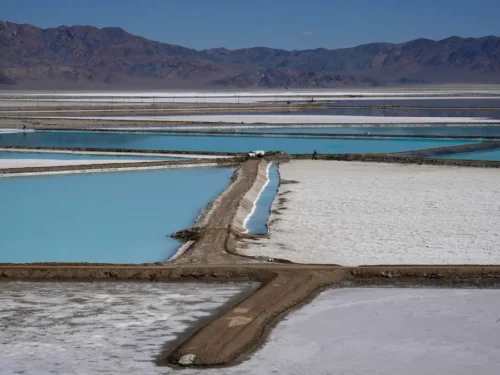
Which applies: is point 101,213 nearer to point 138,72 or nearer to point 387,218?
point 387,218

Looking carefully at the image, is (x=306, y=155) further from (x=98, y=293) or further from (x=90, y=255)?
(x=98, y=293)

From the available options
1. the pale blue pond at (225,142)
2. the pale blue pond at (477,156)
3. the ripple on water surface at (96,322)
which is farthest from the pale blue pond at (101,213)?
the pale blue pond at (477,156)

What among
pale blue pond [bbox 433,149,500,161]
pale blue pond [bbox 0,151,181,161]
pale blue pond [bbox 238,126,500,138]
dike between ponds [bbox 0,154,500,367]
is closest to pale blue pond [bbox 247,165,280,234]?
dike between ponds [bbox 0,154,500,367]

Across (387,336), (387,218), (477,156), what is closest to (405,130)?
(477,156)

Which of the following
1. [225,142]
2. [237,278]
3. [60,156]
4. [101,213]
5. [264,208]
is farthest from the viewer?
[225,142]

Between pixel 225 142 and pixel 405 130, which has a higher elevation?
pixel 405 130

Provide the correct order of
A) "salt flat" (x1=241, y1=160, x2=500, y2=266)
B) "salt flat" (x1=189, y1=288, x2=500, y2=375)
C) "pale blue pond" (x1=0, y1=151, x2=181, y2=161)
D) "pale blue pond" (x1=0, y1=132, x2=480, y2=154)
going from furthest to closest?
"pale blue pond" (x1=0, y1=132, x2=480, y2=154), "pale blue pond" (x1=0, y1=151, x2=181, y2=161), "salt flat" (x1=241, y1=160, x2=500, y2=266), "salt flat" (x1=189, y1=288, x2=500, y2=375)

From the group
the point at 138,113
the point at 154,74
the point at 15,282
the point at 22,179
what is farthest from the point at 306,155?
the point at 154,74

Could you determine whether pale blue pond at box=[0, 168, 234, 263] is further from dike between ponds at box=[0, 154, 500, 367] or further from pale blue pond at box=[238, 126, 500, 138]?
pale blue pond at box=[238, 126, 500, 138]
